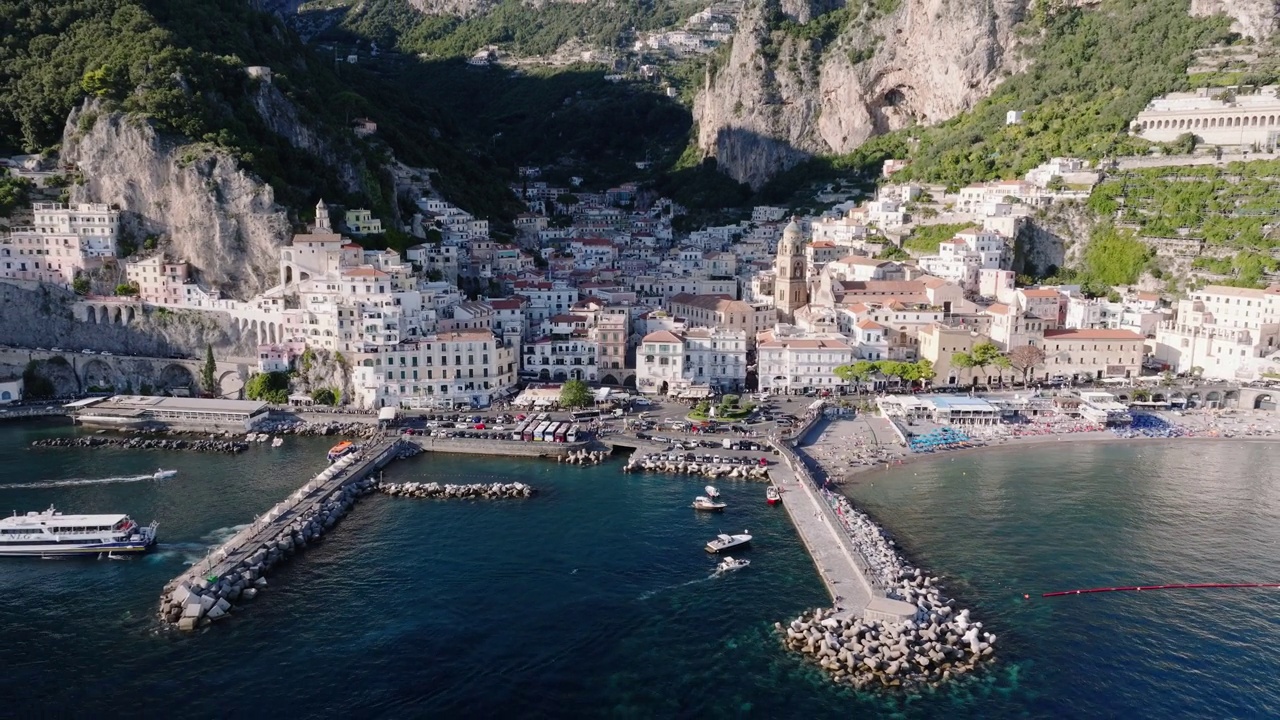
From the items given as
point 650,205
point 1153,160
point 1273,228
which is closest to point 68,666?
point 1273,228

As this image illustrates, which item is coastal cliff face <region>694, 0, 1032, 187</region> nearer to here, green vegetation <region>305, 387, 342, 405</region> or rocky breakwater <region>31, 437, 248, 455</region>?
green vegetation <region>305, 387, 342, 405</region>

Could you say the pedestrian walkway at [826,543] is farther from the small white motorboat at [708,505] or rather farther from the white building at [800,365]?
the white building at [800,365]

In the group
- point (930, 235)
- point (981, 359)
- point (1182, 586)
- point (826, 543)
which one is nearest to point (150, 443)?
point (826, 543)

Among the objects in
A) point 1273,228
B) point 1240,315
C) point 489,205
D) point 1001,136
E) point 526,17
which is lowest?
point 1240,315

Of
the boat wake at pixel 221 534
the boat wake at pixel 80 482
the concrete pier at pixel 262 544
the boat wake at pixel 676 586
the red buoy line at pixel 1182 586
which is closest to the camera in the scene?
the concrete pier at pixel 262 544

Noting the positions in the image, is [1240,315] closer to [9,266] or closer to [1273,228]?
[1273,228]

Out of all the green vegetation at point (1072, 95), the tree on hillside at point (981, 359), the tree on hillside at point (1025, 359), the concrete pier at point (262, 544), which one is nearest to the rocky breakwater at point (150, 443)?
the concrete pier at point (262, 544)
